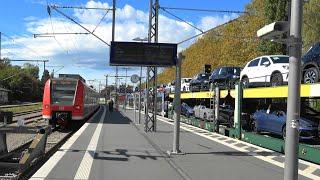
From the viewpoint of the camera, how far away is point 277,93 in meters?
18.9

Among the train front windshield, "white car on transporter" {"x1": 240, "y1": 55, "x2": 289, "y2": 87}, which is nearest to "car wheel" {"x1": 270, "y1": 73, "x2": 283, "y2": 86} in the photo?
"white car on transporter" {"x1": 240, "y1": 55, "x2": 289, "y2": 87}

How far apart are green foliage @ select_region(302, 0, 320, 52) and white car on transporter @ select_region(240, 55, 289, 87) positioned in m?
23.4

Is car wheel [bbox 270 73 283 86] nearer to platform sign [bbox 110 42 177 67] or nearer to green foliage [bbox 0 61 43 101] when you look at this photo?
platform sign [bbox 110 42 177 67]

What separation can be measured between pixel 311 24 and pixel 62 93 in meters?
25.0

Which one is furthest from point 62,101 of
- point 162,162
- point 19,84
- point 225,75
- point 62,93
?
point 19,84

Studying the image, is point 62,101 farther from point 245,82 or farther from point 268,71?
point 268,71

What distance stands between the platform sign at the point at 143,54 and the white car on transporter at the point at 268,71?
4.45 meters

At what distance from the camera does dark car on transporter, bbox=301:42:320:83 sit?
17.2 metres

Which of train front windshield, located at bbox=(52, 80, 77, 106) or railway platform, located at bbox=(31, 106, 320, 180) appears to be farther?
train front windshield, located at bbox=(52, 80, 77, 106)

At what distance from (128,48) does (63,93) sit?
14.4 metres

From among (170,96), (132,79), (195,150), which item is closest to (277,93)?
(195,150)

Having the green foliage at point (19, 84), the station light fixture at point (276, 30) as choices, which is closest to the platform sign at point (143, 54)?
the station light fixture at point (276, 30)

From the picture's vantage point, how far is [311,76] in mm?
17359

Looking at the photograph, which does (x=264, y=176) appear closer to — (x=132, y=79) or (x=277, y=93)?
(x=277, y=93)
